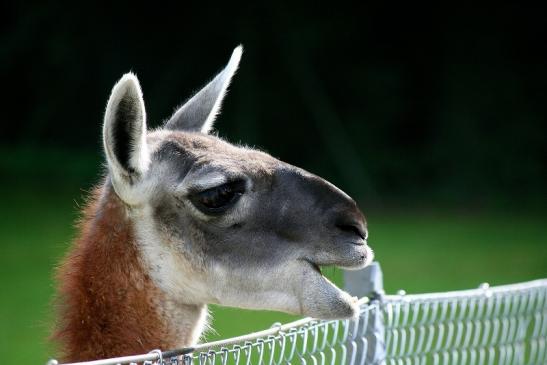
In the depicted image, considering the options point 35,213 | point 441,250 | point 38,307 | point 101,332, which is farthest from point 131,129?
point 35,213

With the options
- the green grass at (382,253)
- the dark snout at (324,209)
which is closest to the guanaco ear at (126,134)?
the dark snout at (324,209)

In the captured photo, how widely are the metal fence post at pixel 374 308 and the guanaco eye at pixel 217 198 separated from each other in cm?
60

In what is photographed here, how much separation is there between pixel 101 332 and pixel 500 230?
12.2m

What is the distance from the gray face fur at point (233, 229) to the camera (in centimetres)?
308

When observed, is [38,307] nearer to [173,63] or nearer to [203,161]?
[203,161]

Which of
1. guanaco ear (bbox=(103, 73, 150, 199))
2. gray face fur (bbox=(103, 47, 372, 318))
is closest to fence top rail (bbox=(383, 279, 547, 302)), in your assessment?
gray face fur (bbox=(103, 47, 372, 318))

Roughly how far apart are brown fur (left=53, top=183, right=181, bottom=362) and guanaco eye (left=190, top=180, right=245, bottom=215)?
243mm

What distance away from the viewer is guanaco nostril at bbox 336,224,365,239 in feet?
10.2

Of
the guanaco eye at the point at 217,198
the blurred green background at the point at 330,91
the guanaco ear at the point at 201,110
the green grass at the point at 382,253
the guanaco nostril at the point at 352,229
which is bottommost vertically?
the guanaco nostril at the point at 352,229

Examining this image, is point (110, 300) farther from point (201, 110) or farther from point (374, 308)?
point (201, 110)

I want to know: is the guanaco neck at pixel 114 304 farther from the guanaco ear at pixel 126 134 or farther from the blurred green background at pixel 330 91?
the blurred green background at pixel 330 91

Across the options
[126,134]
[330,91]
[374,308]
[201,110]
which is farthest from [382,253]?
[126,134]

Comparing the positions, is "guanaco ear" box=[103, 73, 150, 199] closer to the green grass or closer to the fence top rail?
the fence top rail

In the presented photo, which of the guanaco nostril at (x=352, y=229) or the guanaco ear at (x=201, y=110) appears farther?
the guanaco ear at (x=201, y=110)
